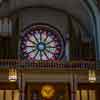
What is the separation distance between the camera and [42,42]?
27.6 metres

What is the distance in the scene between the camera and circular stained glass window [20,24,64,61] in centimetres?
2728

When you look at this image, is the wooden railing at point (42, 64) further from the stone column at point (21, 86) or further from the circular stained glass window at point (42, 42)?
the circular stained glass window at point (42, 42)

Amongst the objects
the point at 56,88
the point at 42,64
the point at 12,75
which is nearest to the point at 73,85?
the point at 56,88

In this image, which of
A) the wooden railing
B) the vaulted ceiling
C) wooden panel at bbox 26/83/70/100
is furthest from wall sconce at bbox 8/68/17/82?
the vaulted ceiling

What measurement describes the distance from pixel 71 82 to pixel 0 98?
370 cm

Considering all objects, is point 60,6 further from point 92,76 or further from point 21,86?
point 21,86

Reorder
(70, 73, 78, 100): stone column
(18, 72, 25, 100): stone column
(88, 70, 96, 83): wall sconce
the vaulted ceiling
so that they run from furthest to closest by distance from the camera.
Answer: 1. the vaulted ceiling
2. (70, 73, 78, 100): stone column
3. (18, 72, 25, 100): stone column
4. (88, 70, 96, 83): wall sconce

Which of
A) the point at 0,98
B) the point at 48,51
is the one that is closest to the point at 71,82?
the point at 0,98

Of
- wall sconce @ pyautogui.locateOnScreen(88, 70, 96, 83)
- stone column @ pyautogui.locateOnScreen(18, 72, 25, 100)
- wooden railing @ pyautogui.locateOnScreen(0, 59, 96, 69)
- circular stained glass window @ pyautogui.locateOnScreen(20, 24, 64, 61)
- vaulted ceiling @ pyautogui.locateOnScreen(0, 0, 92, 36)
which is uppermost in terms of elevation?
vaulted ceiling @ pyautogui.locateOnScreen(0, 0, 92, 36)

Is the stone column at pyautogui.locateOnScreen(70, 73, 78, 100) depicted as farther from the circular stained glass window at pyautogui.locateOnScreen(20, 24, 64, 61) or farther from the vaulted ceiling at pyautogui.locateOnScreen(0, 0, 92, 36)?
the vaulted ceiling at pyautogui.locateOnScreen(0, 0, 92, 36)

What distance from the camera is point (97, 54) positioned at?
83.8 feet

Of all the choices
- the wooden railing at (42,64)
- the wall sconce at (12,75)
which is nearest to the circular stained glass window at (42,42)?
the wooden railing at (42,64)

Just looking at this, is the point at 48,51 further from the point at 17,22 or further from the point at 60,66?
the point at 60,66

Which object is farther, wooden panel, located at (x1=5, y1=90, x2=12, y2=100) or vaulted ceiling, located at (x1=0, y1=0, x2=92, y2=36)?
vaulted ceiling, located at (x1=0, y1=0, x2=92, y2=36)
